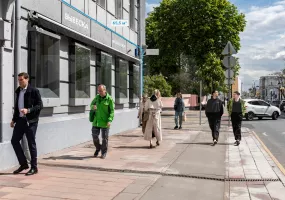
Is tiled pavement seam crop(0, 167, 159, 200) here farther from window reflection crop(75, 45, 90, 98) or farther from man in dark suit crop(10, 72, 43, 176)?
window reflection crop(75, 45, 90, 98)

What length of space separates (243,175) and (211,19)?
101 ft

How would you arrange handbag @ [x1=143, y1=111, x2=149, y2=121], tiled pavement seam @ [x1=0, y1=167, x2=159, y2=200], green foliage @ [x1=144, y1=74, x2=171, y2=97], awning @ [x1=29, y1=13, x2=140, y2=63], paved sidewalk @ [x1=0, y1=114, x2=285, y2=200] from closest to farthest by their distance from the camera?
tiled pavement seam @ [x1=0, y1=167, x2=159, y2=200]
paved sidewalk @ [x1=0, y1=114, x2=285, y2=200]
awning @ [x1=29, y1=13, x2=140, y2=63]
handbag @ [x1=143, y1=111, x2=149, y2=121]
green foliage @ [x1=144, y1=74, x2=171, y2=97]

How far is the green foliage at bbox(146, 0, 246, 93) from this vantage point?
36250 millimetres

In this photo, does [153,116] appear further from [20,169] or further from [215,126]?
[20,169]

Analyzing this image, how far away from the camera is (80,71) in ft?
38.6

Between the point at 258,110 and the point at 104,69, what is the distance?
1676 centimetres

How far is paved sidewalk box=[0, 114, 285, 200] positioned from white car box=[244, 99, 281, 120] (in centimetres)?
1763

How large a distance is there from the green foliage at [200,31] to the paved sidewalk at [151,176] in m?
27.1

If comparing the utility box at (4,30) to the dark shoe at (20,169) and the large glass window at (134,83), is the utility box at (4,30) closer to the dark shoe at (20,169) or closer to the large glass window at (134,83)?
the dark shoe at (20,169)

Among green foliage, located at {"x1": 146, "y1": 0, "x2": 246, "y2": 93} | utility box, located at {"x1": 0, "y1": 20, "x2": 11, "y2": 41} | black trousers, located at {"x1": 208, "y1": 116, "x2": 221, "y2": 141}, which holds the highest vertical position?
green foliage, located at {"x1": 146, "y1": 0, "x2": 246, "y2": 93}

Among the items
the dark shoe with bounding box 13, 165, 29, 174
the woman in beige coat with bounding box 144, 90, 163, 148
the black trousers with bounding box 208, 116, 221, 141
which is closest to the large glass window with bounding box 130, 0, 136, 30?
the black trousers with bounding box 208, 116, 221, 141

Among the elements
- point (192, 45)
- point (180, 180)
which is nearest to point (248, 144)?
point (180, 180)

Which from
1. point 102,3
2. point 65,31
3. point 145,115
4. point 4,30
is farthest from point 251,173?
point 102,3

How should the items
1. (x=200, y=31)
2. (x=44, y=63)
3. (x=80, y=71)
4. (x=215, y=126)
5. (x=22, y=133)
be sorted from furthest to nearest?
(x=200, y=31) → (x=215, y=126) → (x=80, y=71) → (x=44, y=63) → (x=22, y=133)
